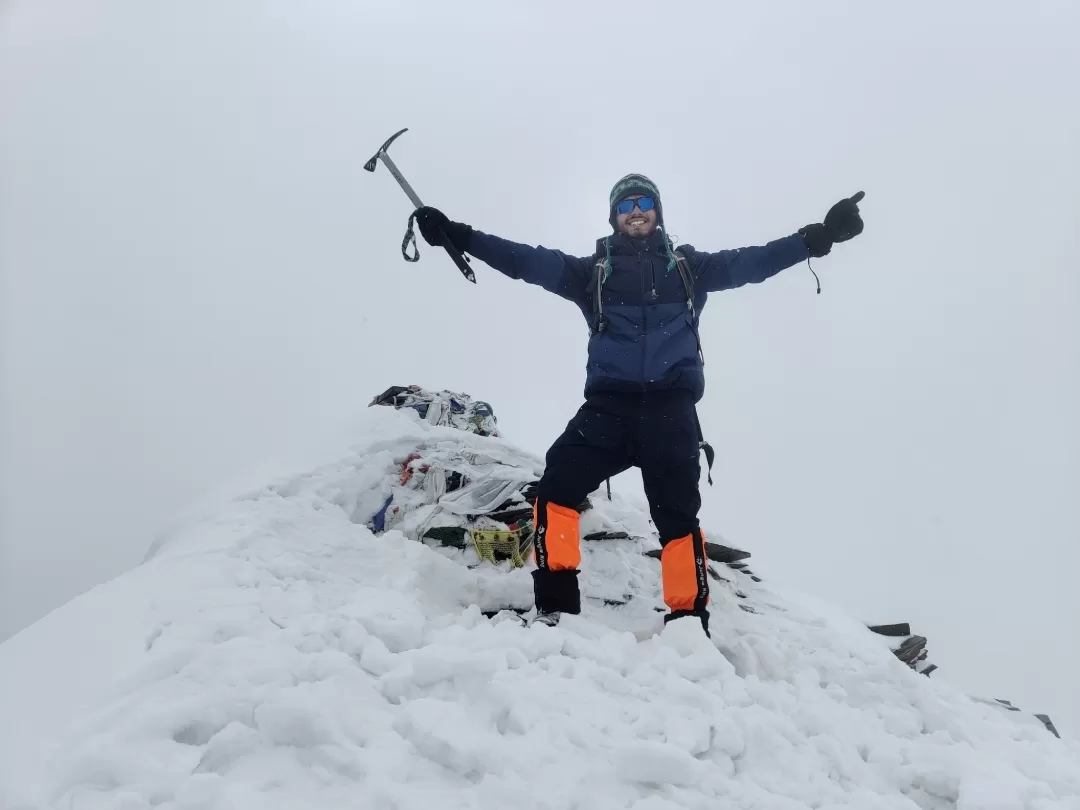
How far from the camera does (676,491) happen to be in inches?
149

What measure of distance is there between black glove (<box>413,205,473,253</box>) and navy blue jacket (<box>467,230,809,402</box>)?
7 centimetres

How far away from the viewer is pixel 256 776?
171 centimetres

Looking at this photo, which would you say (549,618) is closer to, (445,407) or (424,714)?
(424,714)

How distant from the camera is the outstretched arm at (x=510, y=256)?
14.1 ft

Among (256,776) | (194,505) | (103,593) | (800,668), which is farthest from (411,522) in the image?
(256,776)

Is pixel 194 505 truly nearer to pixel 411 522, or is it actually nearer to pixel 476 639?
pixel 411 522

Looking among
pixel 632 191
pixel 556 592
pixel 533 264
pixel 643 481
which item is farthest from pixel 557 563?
pixel 632 191

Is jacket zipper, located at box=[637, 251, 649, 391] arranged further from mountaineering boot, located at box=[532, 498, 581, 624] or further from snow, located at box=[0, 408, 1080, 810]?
snow, located at box=[0, 408, 1080, 810]

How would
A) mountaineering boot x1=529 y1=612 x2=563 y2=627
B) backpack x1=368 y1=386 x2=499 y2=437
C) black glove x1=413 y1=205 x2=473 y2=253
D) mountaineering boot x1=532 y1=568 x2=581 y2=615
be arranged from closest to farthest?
1. mountaineering boot x1=529 y1=612 x2=563 y2=627
2. mountaineering boot x1=532 y1=568 x2=581 y2=615
3. black glove x1=413 y1=205 x2=473 y2=253
4. backpack x1=368 y1=386 x2=499 y2=437

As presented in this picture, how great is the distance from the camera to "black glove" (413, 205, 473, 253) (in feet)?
14.1

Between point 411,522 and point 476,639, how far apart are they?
2.56 metres

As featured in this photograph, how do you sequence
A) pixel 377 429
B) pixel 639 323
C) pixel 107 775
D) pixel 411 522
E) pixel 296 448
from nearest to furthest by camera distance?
pixel 107 775 < pixel 639 323 < pixel 411 522 < pixel 296 448 < pixel 377 429

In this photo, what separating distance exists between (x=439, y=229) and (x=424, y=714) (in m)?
3.20

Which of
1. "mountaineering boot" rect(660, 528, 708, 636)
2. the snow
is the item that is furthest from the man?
the snow
